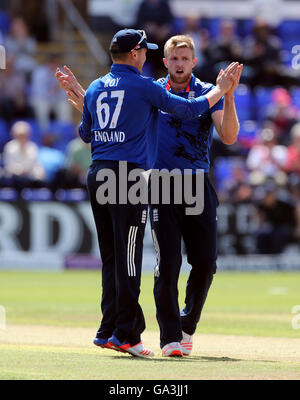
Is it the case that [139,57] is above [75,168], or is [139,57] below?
above

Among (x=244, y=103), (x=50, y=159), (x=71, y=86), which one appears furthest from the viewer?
(x=244, y=103)

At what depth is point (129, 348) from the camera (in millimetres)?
7449

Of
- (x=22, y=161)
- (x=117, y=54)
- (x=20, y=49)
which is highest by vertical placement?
(x=20, y=49)

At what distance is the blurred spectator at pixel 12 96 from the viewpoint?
20.4 m

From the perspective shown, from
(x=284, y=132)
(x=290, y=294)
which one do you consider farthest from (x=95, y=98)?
(x=284, y=132)

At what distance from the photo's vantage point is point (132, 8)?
23.0m

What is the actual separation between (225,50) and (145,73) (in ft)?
5.58

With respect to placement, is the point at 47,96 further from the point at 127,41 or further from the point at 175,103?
the point at 175,103

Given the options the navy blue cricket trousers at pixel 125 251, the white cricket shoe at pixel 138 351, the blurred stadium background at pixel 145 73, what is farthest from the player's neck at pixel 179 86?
the blurred stadium background at pixel 145 73

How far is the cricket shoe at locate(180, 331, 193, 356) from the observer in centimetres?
781

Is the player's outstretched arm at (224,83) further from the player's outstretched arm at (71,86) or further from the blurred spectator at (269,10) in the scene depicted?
the blurred spectator at (269,10)

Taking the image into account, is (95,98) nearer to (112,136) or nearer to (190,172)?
(112,136)

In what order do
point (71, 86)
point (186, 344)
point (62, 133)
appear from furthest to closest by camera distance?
1. point (62, 133)
2. point (71, 86)
3. point (186, 344)

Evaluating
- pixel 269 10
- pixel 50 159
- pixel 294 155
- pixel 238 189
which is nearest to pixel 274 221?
pixel 238 189
